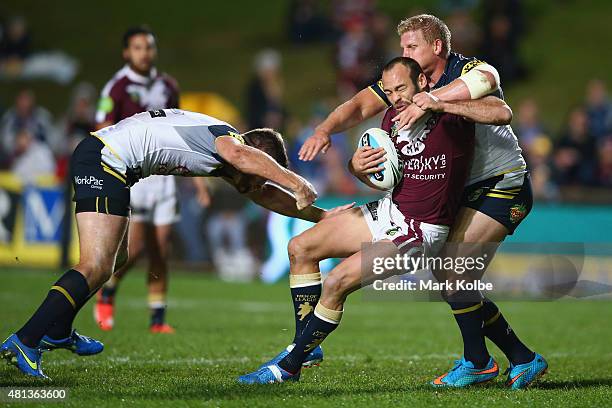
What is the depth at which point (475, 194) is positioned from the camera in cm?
676

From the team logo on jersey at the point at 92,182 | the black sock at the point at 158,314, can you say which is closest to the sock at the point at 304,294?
the team logo on jersey at the point at 92,182

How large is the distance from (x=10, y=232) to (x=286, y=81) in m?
13.3

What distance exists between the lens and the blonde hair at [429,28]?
6438 millimetres

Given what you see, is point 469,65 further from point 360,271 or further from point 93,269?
point 93,269

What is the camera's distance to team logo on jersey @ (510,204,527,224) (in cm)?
677

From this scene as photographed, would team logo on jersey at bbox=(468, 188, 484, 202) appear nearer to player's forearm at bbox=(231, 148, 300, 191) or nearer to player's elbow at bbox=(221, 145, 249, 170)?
player's forearm at bbox=(231, 148, 300, 191)

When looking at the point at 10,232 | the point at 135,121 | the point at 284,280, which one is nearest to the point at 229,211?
the point at 284,280

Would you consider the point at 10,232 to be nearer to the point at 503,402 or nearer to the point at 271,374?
the point at 271,374

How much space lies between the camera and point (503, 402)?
596 cm

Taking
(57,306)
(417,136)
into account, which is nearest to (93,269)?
(57,306)

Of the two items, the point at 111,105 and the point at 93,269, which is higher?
the point at 111,105

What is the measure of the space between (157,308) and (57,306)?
3.68m

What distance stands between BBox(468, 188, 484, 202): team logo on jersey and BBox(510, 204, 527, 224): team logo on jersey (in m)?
0.24

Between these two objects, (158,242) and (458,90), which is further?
(158,242)
